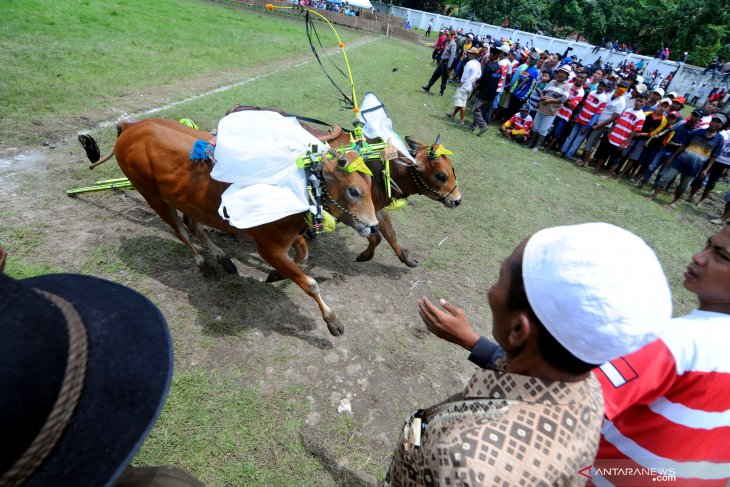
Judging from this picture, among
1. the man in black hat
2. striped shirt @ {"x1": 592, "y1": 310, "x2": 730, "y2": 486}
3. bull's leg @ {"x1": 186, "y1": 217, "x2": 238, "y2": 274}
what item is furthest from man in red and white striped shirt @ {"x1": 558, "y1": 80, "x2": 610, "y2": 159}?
the man in black hat

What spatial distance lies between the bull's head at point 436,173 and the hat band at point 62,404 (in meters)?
4.38

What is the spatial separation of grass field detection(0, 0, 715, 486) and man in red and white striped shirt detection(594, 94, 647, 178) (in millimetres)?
872

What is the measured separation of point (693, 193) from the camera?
9.63 meters

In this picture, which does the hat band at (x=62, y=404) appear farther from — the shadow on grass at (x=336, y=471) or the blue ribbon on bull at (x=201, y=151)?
the blue ribbon on bull at (x=201, y=151)

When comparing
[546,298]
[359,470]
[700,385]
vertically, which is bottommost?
[359,470]

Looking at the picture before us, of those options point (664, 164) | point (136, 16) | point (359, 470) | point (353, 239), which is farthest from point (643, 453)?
point (136, 16)

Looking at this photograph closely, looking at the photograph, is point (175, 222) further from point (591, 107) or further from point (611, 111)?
point (611, 111)

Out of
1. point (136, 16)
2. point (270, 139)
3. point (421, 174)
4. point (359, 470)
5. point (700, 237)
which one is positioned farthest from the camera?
point (136, 16)

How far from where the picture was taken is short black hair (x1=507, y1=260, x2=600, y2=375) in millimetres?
1035

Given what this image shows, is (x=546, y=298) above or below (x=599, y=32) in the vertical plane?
below

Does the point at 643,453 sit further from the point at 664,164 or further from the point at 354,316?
the point at 664,164

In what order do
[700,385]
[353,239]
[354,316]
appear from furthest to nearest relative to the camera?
[353,239], [354,316], [700,385]

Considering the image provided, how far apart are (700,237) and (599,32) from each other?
46.6 m

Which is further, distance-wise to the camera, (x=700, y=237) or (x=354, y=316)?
(x=700, y=237)
